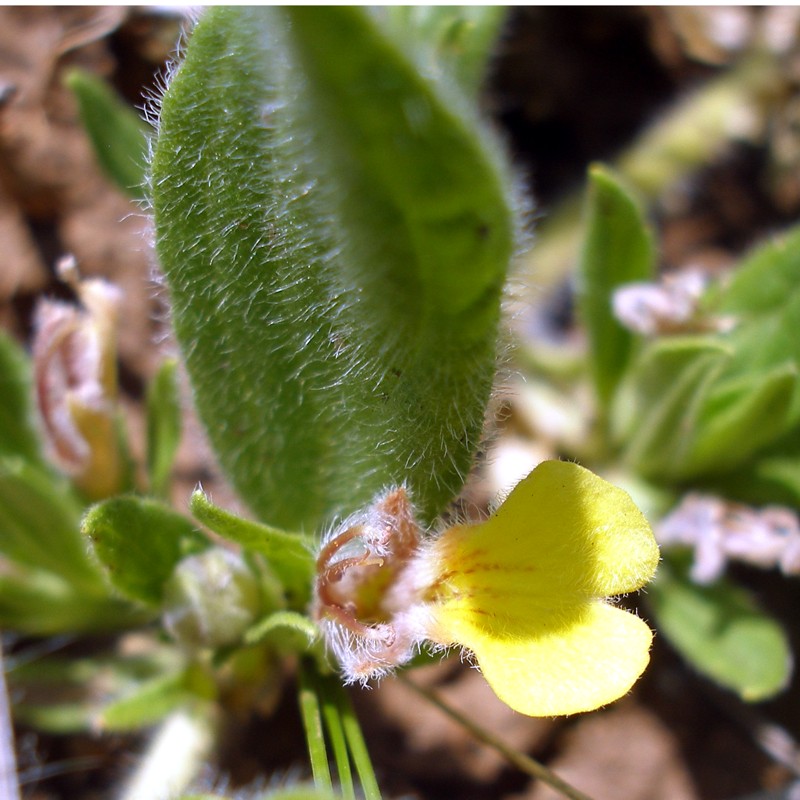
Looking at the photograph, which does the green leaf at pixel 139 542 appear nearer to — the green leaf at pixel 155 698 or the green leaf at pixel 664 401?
the green leaf at pixel 155 698

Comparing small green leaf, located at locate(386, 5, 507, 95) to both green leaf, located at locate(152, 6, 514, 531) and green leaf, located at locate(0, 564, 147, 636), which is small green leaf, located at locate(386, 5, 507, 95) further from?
green leaf, located at locate(0, 564, 147, 636)

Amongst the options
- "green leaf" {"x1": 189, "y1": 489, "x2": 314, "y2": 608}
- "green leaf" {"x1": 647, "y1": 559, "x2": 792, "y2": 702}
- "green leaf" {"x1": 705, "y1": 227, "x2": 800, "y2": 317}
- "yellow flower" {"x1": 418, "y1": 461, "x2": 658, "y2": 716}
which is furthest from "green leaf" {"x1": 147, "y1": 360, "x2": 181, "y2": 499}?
"green leaf" {"x1": 705, "y1": 227, "x2": 800, "y2": 317}

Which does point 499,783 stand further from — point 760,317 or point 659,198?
point 659,198

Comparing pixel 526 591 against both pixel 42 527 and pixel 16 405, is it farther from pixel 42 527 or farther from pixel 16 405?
pixel 16 405

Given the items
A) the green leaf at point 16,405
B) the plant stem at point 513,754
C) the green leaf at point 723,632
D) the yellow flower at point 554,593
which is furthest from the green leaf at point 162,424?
the green leaf at point 723,632

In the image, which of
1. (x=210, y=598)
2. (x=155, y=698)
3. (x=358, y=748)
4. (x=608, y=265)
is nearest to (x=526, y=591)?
(x=358, y=748)

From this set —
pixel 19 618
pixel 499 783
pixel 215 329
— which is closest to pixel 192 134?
pixel 215 329
